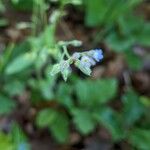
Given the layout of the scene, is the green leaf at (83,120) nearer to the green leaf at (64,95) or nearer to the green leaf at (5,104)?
the green leaf at (64,95)

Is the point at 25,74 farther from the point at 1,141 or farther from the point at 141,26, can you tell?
the point at 141,26

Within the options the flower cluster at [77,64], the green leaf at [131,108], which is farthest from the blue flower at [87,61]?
the green leaf at [131,108]

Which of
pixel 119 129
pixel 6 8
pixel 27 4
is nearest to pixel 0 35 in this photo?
pixel 6 8

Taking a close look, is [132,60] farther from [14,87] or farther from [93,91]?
[14,87]

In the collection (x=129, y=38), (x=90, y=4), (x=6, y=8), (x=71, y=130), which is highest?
(x=6, y=8)

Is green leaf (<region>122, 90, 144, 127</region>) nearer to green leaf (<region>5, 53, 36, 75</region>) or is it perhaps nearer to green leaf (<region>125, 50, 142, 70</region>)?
green leaf (<region>125, 50, 142, 70</region>)

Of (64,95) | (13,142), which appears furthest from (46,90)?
(13,142)

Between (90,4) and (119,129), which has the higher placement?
(90,4)
